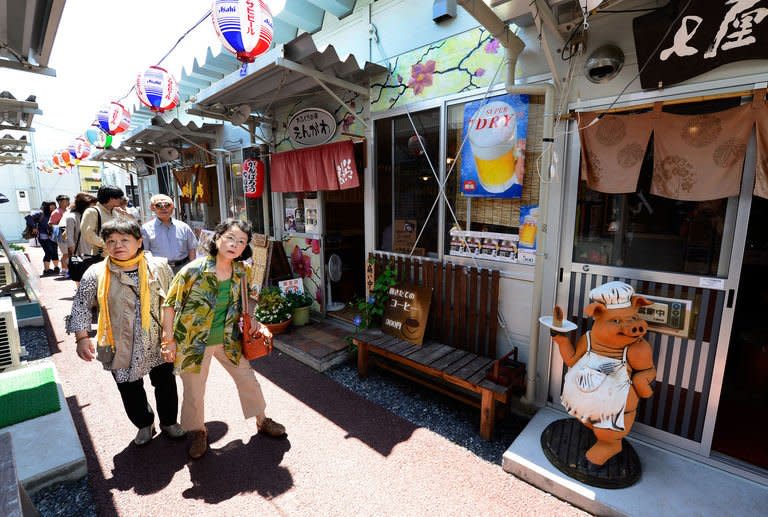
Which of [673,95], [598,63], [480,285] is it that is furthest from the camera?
[480,285]

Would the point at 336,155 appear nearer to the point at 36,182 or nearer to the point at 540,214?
the point at 540,214

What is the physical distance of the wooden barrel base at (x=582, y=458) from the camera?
272 centimetres

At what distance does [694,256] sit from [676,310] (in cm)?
48

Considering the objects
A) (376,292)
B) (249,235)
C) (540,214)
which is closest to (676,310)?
(540,214)

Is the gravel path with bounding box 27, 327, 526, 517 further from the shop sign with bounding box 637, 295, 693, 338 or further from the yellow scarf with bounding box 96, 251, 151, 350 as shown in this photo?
the shop sign with bounding box 637, 295, 693, 338

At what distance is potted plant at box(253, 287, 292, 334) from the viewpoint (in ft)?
18.9

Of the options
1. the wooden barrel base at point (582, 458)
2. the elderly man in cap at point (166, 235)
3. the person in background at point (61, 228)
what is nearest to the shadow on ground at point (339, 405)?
the wooden barrel base at point (582, 458)

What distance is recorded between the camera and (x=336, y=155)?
17.3 ft

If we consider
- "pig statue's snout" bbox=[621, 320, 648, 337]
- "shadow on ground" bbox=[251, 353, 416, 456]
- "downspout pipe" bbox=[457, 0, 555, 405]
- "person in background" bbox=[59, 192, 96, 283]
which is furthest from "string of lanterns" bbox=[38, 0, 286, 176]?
"pig statue's snout" bbox=[621, 320, 648, 337]

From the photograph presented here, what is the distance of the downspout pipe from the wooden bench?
0.44 metres

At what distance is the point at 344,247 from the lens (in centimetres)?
702

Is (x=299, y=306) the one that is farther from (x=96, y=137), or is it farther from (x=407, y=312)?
(x=96, y=137)

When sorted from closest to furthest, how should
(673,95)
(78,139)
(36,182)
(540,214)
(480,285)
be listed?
(673,95), (540,214), (480,285), (78,139), (36,182)

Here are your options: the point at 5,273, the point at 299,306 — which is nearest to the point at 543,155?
the point at 299,306
